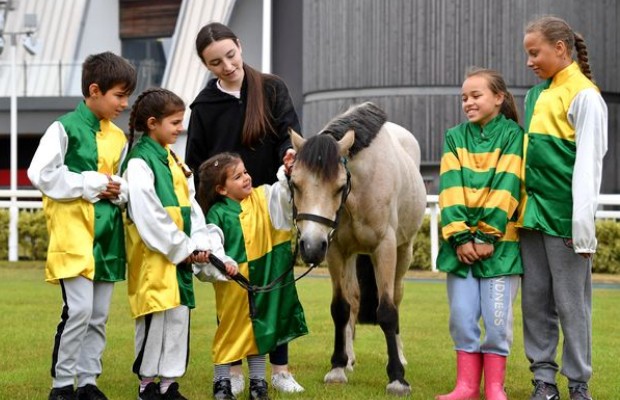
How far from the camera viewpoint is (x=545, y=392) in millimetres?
4902

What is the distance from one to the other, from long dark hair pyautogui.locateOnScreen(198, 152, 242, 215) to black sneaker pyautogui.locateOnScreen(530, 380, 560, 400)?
1850 mm

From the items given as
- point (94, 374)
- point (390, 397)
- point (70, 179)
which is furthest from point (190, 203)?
point (390, 397)

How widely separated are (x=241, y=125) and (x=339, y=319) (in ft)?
4.28

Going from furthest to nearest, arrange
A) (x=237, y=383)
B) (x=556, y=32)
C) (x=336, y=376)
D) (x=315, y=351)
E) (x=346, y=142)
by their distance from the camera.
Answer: (x=315, y=351), (x=336, y=376), (x=237, y=383), (x=346, y=142), (x=556, y=32)

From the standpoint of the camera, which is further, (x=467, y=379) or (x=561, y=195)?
(x=467, y=379)

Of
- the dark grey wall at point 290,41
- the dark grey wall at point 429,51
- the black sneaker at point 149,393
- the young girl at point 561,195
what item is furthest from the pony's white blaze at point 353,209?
the dark grey wall at point 290,41

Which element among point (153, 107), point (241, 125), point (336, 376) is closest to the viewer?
point (153, 107)

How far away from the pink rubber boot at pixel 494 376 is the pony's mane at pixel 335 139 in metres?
1.19

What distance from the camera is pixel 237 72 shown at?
5410mm

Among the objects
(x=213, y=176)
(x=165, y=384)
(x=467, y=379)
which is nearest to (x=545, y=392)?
(x=467, y=379)

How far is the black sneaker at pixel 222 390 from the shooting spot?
508 centimetres

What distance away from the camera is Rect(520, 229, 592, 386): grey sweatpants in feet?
15.7

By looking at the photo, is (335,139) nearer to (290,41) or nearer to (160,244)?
(160,244)

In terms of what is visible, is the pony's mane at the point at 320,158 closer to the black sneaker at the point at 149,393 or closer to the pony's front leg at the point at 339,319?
the pony's front leg at the point at 339,319
